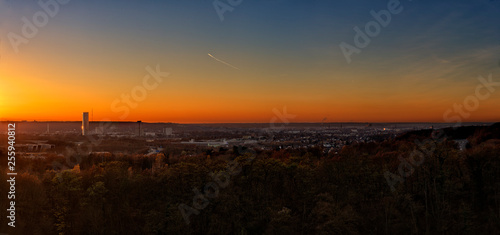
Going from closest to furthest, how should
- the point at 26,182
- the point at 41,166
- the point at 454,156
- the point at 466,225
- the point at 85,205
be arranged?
the point at 466,225
the point at 85,205
the point at 26,182
the point at 454,156
the point at 41,166

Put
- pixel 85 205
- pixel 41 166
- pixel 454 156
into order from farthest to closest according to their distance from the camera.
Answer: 1. pixel 41 166
2. pixel 454 156
3. pixel 85 205

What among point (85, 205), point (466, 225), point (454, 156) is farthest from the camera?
point (454, 156)

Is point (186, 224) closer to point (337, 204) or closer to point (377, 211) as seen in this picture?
point (337, 204)

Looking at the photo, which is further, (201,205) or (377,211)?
(377,211)

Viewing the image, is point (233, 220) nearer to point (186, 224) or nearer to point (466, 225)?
point (186, 224)

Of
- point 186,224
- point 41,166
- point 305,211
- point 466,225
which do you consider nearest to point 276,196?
point 305,211

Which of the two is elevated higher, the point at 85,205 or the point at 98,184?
the point at 98,184

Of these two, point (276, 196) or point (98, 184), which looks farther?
point (276, 196)

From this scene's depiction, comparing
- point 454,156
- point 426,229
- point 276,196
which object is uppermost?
point 454,156

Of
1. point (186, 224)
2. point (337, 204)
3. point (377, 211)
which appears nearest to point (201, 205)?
point (186, 224)
